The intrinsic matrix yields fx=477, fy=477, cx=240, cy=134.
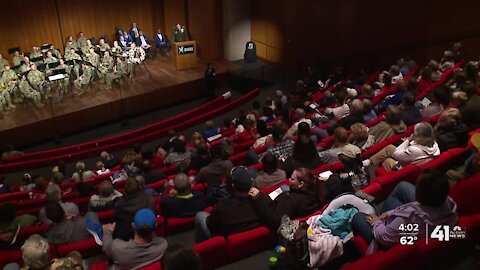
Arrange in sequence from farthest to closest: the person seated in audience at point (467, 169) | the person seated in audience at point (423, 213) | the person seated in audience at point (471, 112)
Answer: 1. the person seated in audience at point (471, 112)
2. the person seated in audience at point (467, 169)
3. the person seated in audience at point (423, 213)

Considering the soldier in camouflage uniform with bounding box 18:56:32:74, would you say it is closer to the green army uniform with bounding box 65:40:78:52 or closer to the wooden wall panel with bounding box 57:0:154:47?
the green army uniform with bounding box 65:40:78:52

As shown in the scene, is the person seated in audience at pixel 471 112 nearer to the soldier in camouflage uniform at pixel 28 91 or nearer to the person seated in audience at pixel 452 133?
the person seated in audience at pixel 452 133

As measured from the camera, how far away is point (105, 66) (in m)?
11.3

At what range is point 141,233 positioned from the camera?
340 centimetres

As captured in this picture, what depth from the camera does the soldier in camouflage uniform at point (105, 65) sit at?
36.8 feet

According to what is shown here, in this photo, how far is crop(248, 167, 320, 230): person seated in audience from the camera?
376 centimetres

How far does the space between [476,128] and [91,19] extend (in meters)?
11.1

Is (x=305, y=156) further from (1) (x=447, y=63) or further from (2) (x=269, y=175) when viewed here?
(1) (x=447, y=63)

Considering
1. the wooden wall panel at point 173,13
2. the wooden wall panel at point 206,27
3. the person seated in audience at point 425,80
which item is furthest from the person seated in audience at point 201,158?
the wooden wall panel at point 173,13

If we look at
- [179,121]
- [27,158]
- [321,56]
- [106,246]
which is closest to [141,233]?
[106,246]

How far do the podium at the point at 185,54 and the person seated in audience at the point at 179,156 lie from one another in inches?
242

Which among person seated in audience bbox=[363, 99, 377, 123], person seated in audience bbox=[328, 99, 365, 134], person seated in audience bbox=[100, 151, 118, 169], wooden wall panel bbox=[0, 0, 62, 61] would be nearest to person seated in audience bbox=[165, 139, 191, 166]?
person seated in audience bbox=[100, 151, 118, 169]

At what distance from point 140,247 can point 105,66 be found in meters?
8.57

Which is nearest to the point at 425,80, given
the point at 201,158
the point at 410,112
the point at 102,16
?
the point at 410,112
